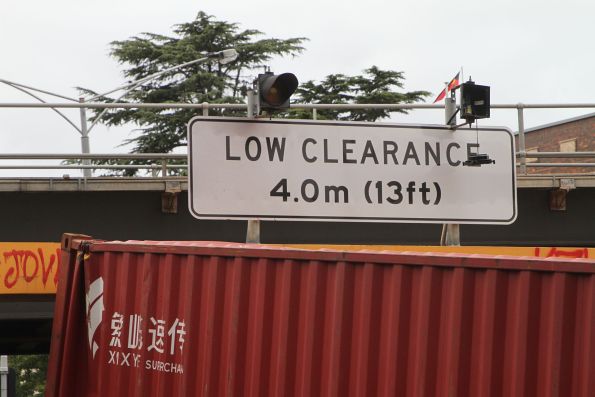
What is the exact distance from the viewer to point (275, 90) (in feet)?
26.1

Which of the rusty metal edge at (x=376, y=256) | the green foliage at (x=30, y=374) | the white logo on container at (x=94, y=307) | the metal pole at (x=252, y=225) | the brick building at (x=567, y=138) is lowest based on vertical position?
the green foliage at (x=30, y=374)

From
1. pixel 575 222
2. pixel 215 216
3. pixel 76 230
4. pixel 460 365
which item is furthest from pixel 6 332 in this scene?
pixel 460 365

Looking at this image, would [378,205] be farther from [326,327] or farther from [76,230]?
[76,230]

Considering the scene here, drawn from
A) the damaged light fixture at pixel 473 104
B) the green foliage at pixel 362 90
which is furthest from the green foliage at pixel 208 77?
the damaged light fixture at pixel 473 104

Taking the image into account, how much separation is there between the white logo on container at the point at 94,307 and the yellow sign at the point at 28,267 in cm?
605

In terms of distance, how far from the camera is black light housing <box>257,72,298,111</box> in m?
7.91

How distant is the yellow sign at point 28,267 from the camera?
14.1 m

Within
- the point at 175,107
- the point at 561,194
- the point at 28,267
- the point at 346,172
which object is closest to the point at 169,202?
the point at 175,107

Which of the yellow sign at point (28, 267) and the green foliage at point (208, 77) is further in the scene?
the green foliage at point (208, 77)

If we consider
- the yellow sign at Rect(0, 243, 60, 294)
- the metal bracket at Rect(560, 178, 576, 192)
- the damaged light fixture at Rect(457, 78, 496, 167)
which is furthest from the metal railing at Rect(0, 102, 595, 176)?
the damaged light fixture at Rect(457, 78, 496, 167)

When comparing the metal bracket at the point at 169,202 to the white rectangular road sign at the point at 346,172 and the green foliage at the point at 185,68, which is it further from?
the green foliage at the point at 185,68

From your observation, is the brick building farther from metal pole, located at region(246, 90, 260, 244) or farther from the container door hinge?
metal pole, located at region(246, 90, 260, 244)

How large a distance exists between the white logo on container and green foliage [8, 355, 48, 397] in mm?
40332

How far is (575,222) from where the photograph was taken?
16.1 m
